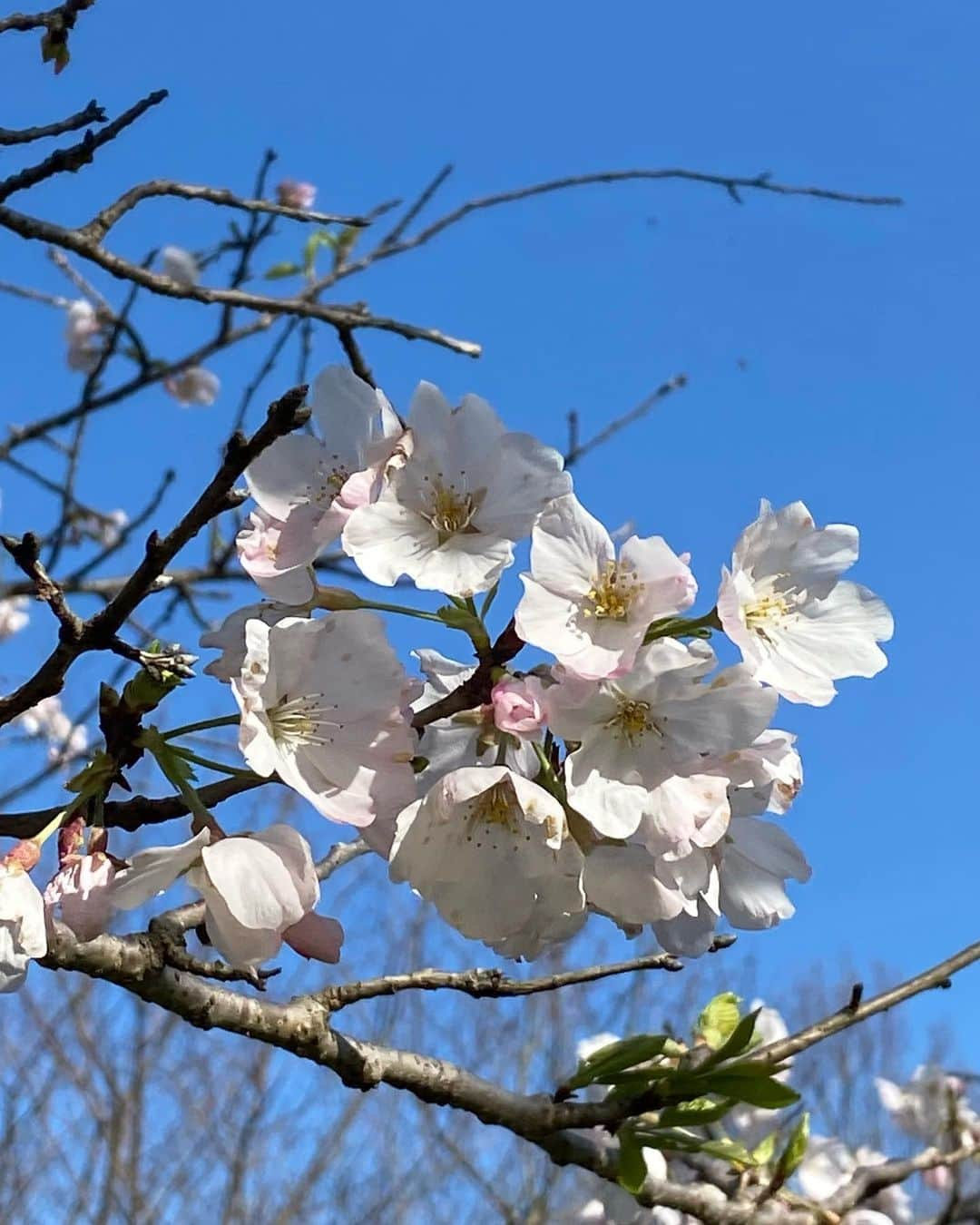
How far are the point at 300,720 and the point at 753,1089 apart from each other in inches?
26.3

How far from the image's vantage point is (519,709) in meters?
1.00

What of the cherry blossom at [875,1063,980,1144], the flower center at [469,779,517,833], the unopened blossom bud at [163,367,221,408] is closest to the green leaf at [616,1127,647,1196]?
the flower center at [469,779,517,833]

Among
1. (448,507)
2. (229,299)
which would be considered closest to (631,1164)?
(448,507)

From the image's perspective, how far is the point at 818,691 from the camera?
1.05m

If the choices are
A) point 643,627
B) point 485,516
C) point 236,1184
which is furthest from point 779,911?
point 236,1184

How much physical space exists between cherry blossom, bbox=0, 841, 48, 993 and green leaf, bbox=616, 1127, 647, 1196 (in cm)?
76

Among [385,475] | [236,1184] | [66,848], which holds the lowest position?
[66,848]

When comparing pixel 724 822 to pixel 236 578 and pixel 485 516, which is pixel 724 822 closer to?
pixel 485 516

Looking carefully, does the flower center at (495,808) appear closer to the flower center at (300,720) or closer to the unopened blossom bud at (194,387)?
the flower center at (300,720)

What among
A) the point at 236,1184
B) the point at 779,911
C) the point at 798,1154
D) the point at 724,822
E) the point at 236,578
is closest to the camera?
the point at 724,822

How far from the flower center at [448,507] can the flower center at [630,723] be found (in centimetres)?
22

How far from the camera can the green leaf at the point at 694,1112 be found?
1.41m

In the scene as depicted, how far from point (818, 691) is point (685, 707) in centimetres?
12

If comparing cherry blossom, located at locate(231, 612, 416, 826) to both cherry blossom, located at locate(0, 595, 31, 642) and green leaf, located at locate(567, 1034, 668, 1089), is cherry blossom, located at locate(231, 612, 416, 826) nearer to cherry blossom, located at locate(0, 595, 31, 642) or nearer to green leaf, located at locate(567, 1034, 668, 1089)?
green leaf, located at locate(567, 1034, 668, 1089)
